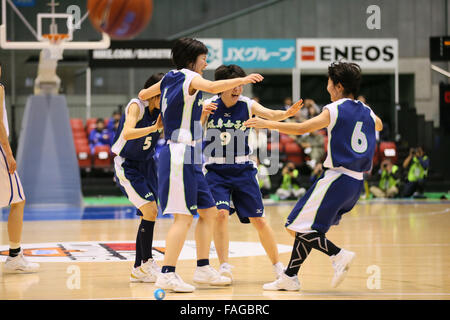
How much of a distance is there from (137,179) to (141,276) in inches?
29.5

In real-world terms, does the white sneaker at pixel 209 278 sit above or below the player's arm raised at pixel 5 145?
below

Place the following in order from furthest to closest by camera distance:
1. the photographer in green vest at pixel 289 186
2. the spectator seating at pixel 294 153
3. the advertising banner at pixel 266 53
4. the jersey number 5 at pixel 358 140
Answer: the advertising banner at pixel 266 53 → the spectator seating at pixel 294 153 → the photographer in green vest at pixel 289 186 → the jersey number 5 at pixel 358 140

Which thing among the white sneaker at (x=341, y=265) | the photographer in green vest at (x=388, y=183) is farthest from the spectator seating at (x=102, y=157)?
the white sneaker at (x=341, y=265)

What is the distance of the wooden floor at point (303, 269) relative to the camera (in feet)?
15.1

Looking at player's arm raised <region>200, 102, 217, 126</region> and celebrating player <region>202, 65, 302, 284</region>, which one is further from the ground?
player's arm raised <region>200, 102, 217, 126</region>

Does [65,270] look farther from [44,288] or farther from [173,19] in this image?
[173,19]

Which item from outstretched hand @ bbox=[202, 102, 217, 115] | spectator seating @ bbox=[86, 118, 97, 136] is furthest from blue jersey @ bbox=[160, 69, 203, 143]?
spectator seating @ bbox=[86, 118, 97, 136]

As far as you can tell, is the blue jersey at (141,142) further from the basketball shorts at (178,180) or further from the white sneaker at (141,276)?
the white sneaker at (141,276)

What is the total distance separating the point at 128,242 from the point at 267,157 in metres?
8.69

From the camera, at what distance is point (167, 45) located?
17125 mm

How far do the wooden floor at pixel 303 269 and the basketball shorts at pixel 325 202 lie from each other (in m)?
0.46

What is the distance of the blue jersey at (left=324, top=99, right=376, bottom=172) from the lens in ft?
15.1

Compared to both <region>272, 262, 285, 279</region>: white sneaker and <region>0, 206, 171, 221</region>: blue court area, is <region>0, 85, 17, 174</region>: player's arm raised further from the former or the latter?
<region>0, 206, 171, 221</region>: blue court area

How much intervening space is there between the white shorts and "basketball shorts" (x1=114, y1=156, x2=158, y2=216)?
3.23 ft
